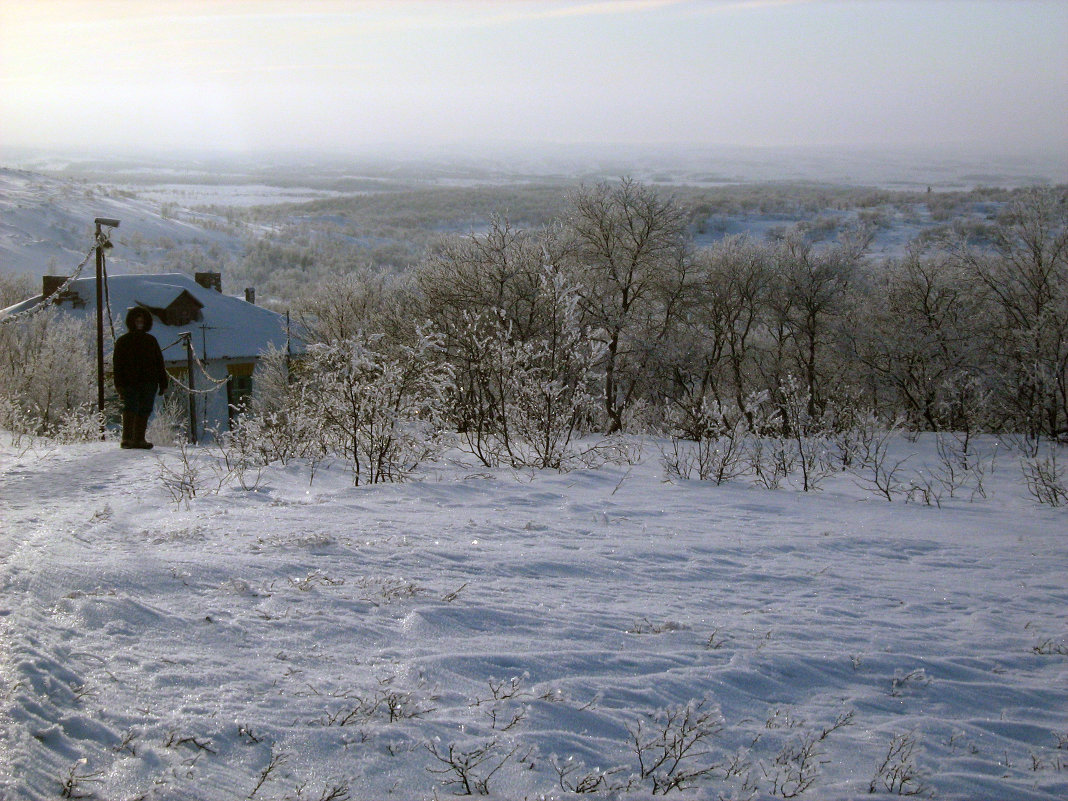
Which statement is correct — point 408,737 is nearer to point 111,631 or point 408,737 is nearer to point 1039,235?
point 111,631

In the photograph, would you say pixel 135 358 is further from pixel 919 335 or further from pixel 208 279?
pixel 208 279

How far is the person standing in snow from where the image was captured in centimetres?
920

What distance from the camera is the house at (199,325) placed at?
108ft

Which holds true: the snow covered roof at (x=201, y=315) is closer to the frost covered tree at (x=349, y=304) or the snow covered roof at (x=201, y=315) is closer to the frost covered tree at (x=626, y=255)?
the frost covered tree at (x=349, y=304)

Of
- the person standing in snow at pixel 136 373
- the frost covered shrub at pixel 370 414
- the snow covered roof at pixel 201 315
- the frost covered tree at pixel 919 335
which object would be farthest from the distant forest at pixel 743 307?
the person standing in snow at pixel 136 373

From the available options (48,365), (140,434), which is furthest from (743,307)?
(140,434)

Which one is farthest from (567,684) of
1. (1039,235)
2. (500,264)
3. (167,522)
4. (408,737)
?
(1039,235)

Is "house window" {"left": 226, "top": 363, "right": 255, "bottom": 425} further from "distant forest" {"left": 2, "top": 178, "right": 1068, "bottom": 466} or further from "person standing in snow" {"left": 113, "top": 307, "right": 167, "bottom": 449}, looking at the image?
"person standing in snow" {"left": 113, "top": 307, "right": 167, "bottom": 449}

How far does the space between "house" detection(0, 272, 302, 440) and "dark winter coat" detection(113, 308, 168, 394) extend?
2301 centimetres

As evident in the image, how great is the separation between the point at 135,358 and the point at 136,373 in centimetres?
18

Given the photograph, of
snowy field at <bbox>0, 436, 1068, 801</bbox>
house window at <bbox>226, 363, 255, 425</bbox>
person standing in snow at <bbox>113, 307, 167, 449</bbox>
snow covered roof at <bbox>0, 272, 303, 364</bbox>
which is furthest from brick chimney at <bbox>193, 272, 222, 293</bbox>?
snowy field at <bbox>0, 436, 1068, 801</bbox>

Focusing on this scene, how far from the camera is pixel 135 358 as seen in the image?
9227mm

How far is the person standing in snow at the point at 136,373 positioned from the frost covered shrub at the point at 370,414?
7.00ft

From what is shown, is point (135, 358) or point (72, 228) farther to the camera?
point (72, 228)
